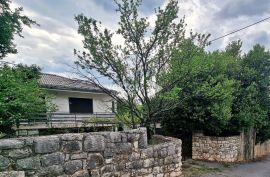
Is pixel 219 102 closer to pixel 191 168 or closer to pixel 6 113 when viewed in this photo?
pixel 191 168

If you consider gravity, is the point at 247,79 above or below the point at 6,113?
above

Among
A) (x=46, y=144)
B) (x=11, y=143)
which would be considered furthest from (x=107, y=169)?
(x=11, y=143)

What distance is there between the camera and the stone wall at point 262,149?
1468cm

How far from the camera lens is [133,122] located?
846 centimetres

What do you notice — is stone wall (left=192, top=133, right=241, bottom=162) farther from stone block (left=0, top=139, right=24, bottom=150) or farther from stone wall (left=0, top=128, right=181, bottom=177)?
stone block (left=0, top=139, right=24, bottom=150)

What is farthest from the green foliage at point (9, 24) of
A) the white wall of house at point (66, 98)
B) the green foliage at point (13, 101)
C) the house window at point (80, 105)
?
the house window at point (80, 105)

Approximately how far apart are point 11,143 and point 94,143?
157 cm

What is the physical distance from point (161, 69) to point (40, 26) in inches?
282

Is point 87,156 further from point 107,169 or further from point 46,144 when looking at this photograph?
point 46,144

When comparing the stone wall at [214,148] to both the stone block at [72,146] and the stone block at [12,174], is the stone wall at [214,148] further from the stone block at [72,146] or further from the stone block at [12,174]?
the stone block at [12,174]

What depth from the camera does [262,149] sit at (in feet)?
51.6

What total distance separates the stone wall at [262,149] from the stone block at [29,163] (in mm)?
13555

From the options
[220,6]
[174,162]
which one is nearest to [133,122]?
[174,162]

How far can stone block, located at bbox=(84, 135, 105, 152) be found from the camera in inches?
193
